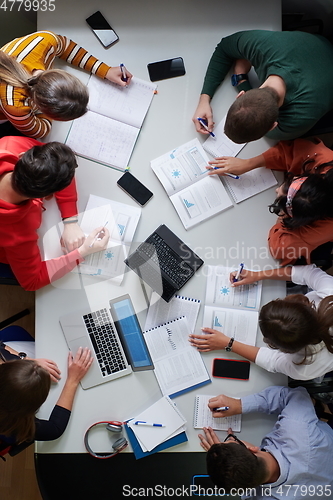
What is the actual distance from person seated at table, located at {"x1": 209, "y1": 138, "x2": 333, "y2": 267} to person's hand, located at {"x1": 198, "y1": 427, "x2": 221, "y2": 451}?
0.69m

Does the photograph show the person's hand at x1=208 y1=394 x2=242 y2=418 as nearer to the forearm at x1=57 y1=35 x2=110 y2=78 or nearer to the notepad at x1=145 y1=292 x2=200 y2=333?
the notepad at x1=145 y1=292 x2=200 y2=333

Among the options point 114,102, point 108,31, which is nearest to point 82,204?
point 114,102

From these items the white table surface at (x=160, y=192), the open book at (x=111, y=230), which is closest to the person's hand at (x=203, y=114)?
the white table surface at (x=160, y=192)

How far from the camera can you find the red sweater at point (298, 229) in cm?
146

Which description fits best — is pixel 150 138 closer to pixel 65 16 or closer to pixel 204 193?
pixel 204 193

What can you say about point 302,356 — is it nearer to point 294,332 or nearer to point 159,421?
point 294,332

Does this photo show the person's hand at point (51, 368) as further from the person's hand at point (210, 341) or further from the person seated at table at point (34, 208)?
the person's hand at point (210, 341)

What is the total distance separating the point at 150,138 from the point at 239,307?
75 centimetres

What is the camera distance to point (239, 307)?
59.9 inches

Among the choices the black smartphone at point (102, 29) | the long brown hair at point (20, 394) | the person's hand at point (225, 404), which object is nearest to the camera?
the long brown hair at point (20, 394)

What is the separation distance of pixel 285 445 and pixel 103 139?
134cm

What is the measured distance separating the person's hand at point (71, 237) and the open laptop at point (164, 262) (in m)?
0.20

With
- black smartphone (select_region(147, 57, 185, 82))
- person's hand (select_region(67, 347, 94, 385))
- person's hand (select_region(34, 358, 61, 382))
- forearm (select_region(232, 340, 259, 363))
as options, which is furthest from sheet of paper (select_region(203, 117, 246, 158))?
person's hand (select_region(34, 358, 61, 382))

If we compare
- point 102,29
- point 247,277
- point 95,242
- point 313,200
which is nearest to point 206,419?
point 247,277
